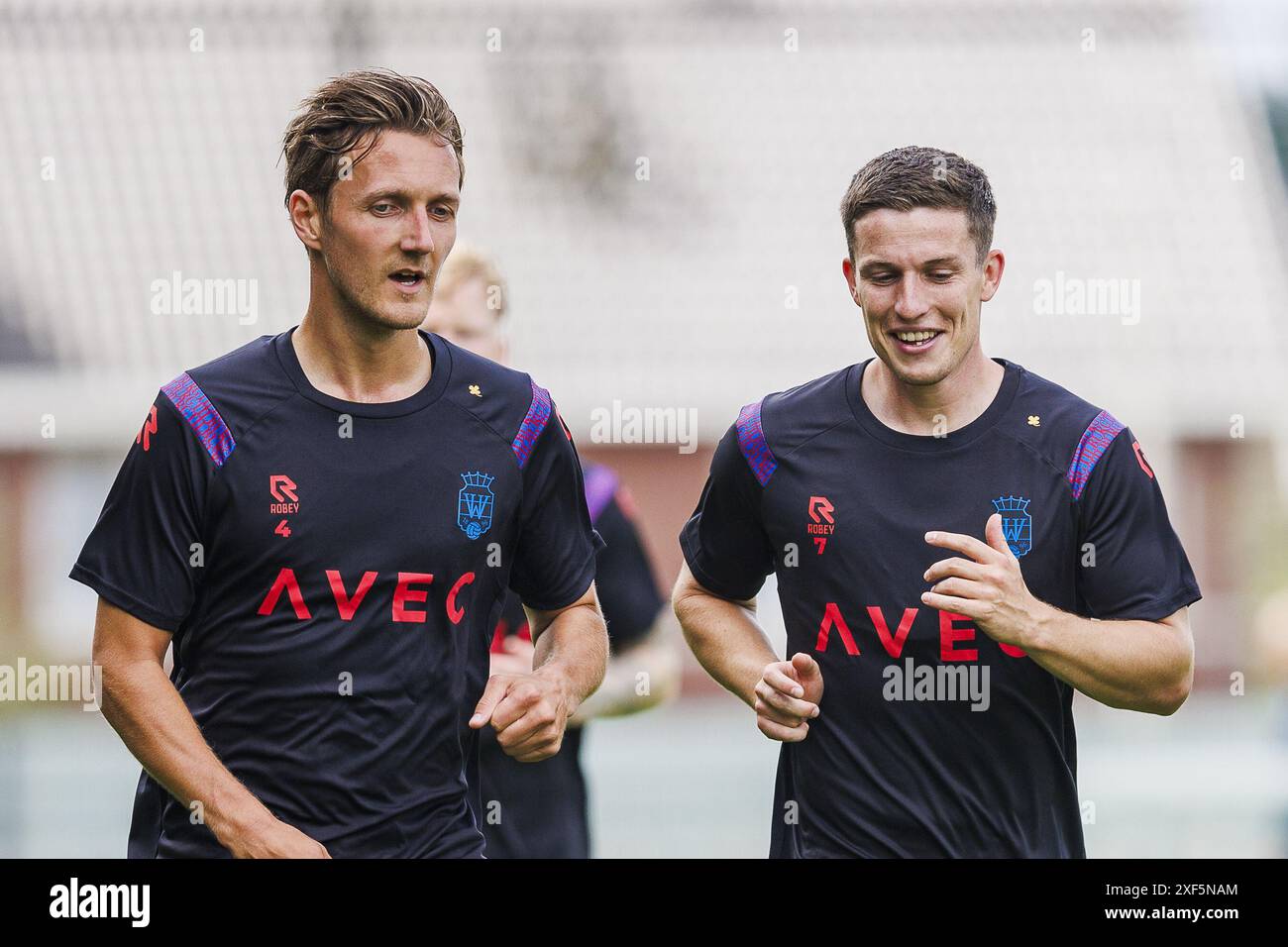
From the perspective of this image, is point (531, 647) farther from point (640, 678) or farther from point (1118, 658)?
point (1118, 658)

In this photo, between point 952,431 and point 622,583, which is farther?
point 622,583

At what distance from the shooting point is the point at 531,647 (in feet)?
15.7

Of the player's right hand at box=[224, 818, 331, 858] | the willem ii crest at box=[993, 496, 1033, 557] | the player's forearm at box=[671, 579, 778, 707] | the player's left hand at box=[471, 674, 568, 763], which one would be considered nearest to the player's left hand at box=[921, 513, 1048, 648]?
the willem ii crest at box=[993, 496, 1033, 557]

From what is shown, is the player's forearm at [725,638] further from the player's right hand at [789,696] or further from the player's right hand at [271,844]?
the player's right hand at [271,844]

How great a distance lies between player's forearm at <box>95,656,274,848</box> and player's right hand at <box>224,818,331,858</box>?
0.01m

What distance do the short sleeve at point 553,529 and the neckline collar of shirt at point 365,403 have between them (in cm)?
25

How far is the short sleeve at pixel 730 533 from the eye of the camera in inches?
148

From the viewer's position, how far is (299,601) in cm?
327

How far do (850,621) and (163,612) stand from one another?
4.68 ft

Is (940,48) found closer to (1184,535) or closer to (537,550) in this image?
(1184,535)

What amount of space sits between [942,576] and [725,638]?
2.16 ft

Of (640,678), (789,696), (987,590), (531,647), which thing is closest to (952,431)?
(987,590)

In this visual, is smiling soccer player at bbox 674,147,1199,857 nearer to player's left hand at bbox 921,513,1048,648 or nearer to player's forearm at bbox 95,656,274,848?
player's left hand at bbox 921,513,1048,648


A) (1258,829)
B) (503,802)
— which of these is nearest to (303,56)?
(1258,829)
